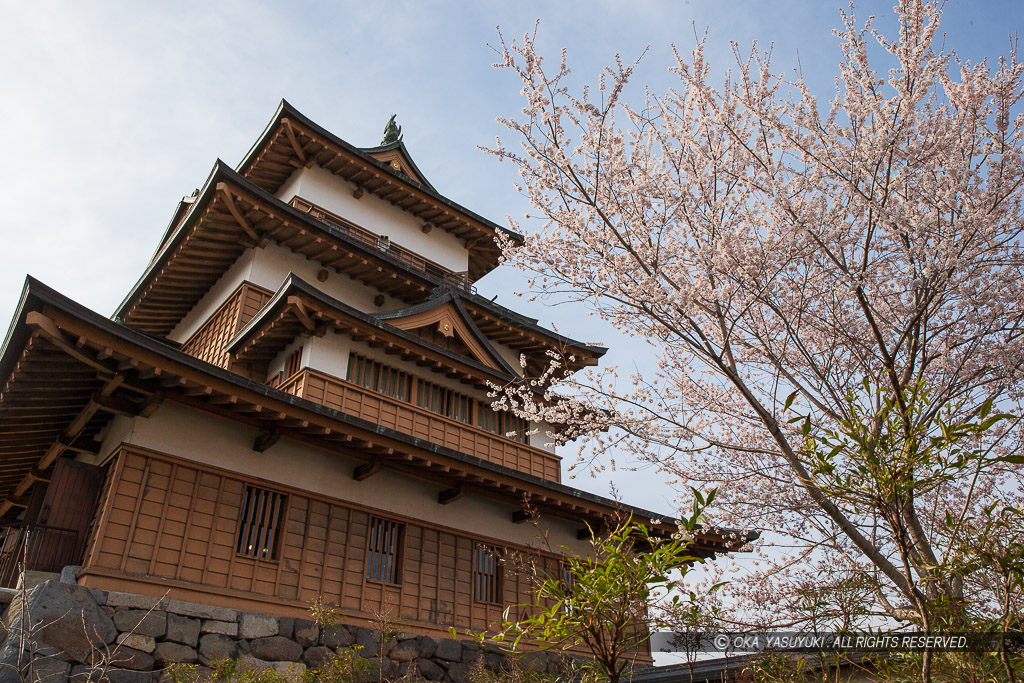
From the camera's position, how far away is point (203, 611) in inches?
345

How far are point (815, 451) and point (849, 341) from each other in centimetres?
509

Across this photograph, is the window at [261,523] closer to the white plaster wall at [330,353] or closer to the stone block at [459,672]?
the white plaster wall at [330,353]

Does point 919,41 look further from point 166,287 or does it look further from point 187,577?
point 166,287

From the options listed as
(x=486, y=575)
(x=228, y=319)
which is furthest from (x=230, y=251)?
(x=486, y=575)

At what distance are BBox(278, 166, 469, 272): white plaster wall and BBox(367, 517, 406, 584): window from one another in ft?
27.9

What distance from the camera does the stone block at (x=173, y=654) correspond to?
8.18m

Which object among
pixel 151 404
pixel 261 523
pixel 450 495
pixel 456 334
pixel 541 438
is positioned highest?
pixel 456 334

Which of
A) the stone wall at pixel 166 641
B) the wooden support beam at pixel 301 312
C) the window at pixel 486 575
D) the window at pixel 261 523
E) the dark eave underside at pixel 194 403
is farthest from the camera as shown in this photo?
the wooden support beam at pixel 301 312

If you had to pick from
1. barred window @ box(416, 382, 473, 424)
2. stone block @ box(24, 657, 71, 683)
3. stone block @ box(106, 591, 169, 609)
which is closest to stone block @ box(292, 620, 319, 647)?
stone block @ box(106, 591, 169, 609)

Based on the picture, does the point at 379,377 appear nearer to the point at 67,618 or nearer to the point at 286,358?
the point at 286,358

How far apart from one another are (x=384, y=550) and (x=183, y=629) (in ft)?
10.7

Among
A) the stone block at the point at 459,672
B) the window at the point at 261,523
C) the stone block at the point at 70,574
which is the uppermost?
the window at the point at 261,523

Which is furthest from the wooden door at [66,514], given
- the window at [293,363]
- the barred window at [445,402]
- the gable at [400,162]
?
the gable at [400,162]

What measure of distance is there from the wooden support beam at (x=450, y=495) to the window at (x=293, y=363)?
3390 mm
